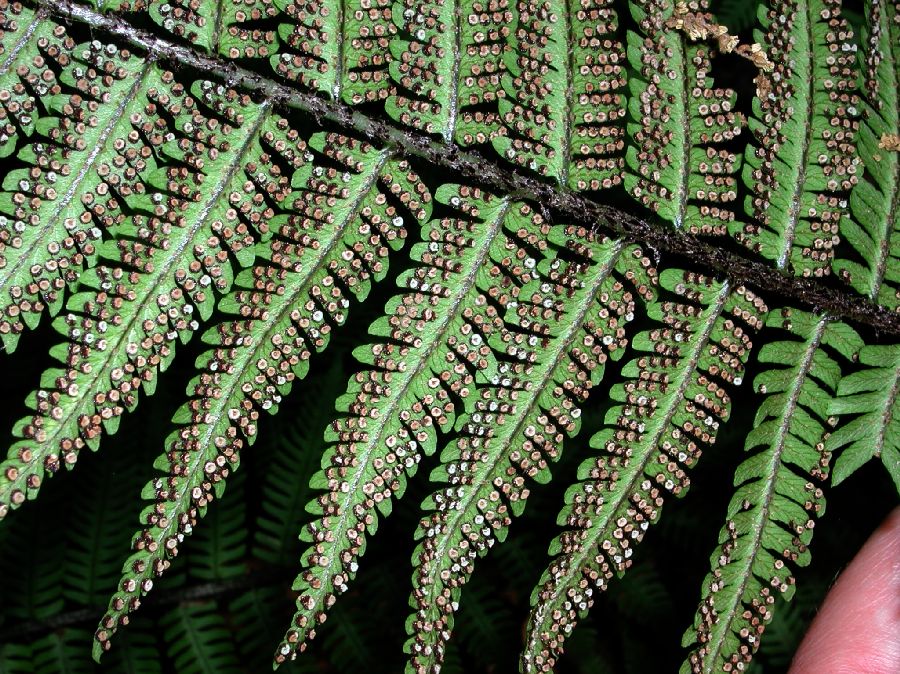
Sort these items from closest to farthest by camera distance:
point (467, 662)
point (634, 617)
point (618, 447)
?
point (618, 447)
point (634, 617)
point (467, 662)

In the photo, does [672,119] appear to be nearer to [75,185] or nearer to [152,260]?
[152,260]

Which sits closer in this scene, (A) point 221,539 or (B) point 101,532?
(B) point 101,532

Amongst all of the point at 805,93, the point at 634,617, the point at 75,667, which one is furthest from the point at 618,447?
the point at 75,667

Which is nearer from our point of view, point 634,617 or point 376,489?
point 376,489

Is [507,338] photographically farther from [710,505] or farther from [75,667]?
[75,667]

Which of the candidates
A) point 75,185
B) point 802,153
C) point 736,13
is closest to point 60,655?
point 75,185

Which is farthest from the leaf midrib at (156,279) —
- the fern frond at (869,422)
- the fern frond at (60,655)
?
the fern frond at (869,422)

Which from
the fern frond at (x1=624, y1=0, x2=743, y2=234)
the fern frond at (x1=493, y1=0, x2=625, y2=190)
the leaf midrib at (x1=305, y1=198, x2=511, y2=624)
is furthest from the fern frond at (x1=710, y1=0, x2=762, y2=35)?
the leaf midrib at (x1=305, y1=198, x2=511, y2=624)

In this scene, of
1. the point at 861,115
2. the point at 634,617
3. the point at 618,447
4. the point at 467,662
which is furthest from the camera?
the point at 467,662
